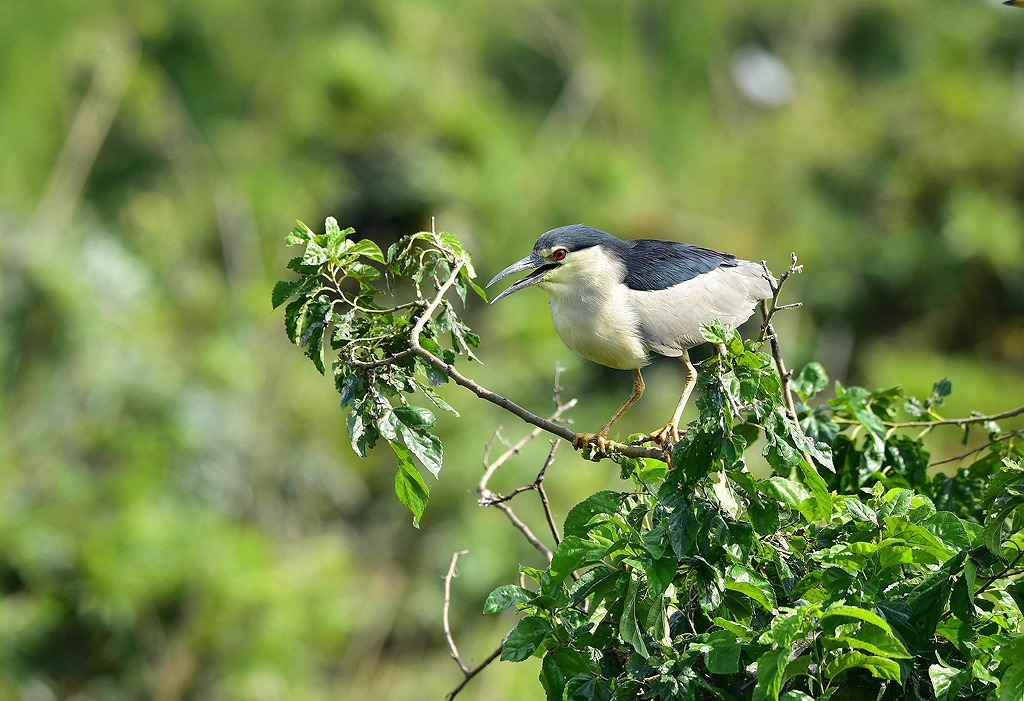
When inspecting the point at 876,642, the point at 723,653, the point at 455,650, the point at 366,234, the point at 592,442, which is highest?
the point at 876,642

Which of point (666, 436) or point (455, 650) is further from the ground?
point (666, 436)

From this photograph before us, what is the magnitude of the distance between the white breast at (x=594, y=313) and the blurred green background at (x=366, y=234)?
2721 mm

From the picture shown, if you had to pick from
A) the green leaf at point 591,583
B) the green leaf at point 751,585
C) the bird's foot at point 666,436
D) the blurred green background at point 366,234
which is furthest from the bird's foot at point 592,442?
the blurred green background at point 366,234

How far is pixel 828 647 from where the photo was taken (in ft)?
5.06

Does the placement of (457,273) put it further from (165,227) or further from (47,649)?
(165,227)

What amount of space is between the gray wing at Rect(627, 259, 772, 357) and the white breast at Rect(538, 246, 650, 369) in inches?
1.4

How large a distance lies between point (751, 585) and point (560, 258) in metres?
1.17

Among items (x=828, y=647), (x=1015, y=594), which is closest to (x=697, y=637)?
A: (x=828, y=647)

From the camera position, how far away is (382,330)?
2074 mm

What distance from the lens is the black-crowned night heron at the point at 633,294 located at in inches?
99.5

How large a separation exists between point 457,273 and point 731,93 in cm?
1028

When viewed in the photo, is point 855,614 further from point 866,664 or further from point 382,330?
point 382,330

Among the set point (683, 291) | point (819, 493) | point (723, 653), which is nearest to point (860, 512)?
point (819, 493)

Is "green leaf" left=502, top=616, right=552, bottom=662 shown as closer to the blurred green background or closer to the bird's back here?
the bird's back
